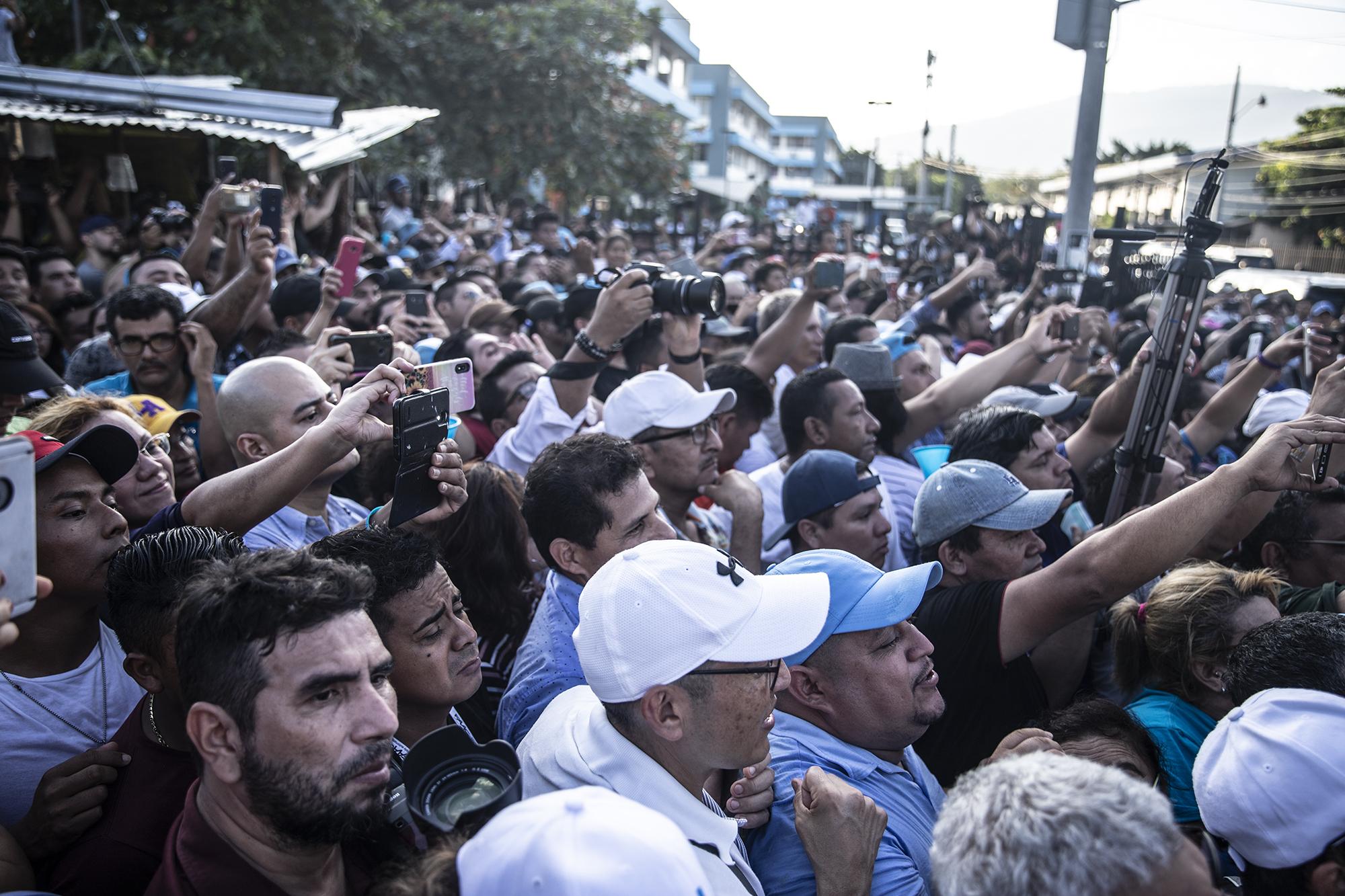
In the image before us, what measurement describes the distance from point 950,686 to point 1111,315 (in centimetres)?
985

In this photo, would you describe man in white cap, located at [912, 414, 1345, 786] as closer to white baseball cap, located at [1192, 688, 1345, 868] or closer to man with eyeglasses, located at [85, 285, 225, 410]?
white baseball cap, located at [1192, 688, 1345, 868]

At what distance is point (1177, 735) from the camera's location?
2.48 metres

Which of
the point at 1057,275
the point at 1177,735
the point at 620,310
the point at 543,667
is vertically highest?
the point at 1057,275

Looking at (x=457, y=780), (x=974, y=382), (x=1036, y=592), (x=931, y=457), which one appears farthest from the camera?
(x=974, y=382)

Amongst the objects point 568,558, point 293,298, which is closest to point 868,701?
point 568,558

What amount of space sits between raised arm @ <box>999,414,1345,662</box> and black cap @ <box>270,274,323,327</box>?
4.22 meters

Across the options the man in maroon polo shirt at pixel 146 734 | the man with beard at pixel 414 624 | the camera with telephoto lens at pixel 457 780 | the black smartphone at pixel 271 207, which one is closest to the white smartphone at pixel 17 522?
the camera with telephoto lens at pixel 457 780

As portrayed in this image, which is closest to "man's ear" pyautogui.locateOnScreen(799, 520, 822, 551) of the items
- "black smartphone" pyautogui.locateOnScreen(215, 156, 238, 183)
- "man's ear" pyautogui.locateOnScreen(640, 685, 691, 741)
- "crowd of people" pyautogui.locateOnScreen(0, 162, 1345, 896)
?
"crowd of people" pyautogui.locateOnScreen(0, 162, 1345, 896)

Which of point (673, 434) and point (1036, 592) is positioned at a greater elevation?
Result: point (673, 434)

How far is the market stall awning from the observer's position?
297 inches

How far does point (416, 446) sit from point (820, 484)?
1627mm

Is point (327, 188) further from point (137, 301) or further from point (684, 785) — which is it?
point (684, 785)

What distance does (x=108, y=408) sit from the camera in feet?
9.20

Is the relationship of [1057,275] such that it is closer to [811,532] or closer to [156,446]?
[811,532]
